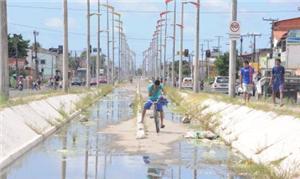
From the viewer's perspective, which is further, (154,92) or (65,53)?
(65,53)

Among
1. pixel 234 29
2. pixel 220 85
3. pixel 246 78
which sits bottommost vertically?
pixel 220 85

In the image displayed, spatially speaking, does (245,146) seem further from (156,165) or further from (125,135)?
(125,135)

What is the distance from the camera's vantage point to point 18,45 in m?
104

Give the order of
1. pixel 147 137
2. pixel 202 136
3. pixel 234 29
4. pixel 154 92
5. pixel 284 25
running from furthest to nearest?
pixel 284 25
pixel 234 29
pixel 154 92
pixel 147 137
pixel 202 136

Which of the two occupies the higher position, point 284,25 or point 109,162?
point 284,25

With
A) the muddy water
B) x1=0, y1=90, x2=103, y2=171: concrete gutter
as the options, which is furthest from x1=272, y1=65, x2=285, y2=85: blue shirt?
x1=0, y1=90, x2=103, y2=171: concrete gutter

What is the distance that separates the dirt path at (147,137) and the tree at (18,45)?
78.2 meters

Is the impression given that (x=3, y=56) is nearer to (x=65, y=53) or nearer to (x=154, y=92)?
(x=154, y=92)

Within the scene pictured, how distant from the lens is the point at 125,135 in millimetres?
19984

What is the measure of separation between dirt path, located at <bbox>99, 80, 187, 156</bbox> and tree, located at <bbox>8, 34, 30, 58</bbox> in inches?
3078

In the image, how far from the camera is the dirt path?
1616 centimetres

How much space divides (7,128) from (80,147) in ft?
6.52

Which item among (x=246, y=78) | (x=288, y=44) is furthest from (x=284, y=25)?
(x=246, y=78)

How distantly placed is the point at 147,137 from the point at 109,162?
18.1ft
